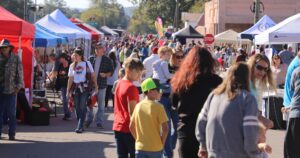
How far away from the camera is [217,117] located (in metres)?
5.96

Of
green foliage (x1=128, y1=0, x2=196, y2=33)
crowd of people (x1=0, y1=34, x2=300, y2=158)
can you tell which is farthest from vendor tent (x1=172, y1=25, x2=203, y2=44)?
green foliage (x1=128, y1=0, x2=196, y2=33)

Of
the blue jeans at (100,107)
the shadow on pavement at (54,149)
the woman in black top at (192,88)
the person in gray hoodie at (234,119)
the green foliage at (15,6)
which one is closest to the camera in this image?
the person in gray hoodie at (234,119)

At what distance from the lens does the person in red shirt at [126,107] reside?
26.6 ft

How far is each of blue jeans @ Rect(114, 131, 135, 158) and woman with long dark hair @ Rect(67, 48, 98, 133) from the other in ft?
18.6

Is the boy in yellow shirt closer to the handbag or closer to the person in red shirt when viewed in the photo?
the person in red shirt

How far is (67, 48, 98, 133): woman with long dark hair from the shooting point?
13.9 m

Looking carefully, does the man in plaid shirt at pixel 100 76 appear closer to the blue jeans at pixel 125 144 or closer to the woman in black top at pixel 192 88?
the blue jeans at pixel 125 144

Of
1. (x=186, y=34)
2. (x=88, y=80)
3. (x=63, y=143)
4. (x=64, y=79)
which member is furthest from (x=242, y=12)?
(x=63, y=143)

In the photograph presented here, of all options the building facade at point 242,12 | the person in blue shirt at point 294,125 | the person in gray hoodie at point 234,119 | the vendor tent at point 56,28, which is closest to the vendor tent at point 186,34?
the vendor tent at point 56,28

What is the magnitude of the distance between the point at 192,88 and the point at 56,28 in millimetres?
18018

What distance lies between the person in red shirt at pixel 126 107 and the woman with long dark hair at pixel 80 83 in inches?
220

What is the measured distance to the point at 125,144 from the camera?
823 centimetres

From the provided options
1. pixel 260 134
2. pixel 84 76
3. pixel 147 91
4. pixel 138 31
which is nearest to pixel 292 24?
pixel 84 76

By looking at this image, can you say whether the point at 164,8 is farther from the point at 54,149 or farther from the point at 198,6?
the point at 54,149
